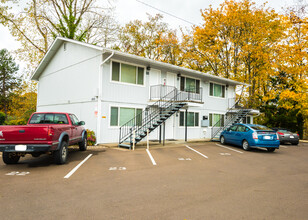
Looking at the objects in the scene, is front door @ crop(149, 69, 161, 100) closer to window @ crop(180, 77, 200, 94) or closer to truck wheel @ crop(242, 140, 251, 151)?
window @ crop(180, 77, 200, 94)

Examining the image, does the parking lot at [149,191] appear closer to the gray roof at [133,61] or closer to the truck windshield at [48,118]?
the truck windshield at [48,118]

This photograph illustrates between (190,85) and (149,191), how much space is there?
14802 millimetres

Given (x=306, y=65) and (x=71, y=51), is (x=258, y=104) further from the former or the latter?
(x=71, y=51)

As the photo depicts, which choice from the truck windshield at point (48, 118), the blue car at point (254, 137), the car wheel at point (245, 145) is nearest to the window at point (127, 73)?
the truck windshield at point (48, 118)

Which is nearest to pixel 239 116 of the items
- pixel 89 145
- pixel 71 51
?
pixel 89 145

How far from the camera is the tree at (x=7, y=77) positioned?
44.1 m

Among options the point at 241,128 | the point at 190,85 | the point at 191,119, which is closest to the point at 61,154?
the point at 241,128

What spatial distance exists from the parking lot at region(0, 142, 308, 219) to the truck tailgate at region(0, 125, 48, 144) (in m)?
0.92

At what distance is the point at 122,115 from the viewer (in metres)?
14.8

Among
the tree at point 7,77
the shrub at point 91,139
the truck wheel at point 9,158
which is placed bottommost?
the truck wheel at point 9,158

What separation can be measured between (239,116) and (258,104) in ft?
28.6

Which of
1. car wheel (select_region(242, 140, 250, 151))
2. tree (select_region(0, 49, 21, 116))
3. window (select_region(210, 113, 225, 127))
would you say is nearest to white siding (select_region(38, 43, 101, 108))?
car wheel (select_region(242, 140, 250, 151))

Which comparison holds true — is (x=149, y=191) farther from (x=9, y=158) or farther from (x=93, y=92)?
(x=93, y=92)

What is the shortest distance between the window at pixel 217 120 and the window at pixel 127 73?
824 cm
